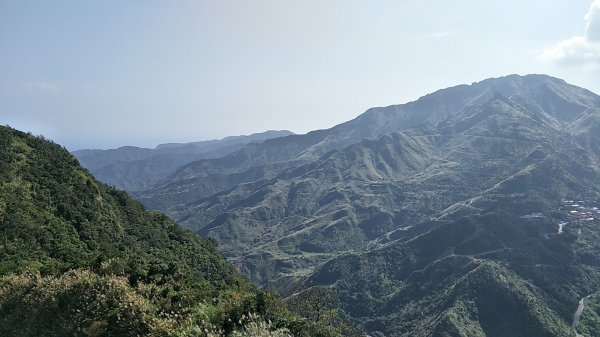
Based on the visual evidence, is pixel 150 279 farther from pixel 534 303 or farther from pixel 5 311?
pixel 534 303

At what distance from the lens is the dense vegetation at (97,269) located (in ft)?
62.4

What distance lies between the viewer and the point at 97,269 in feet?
87.2

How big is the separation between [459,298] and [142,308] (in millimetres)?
201295

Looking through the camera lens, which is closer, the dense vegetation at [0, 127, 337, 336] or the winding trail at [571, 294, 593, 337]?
the dense vegetation at [0, 127, 337, 336]

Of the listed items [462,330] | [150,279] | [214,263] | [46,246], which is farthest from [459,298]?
[150,279]

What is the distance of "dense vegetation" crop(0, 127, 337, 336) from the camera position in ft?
62.4

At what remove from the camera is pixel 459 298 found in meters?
196

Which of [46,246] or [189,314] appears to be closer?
[189,314]

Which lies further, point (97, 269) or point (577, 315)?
point (577, 315)

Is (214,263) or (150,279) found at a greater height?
(150,279)

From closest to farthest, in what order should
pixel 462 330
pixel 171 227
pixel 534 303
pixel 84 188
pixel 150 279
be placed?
1. pixel 150 279
2. pixel 84 188
3. pixel 171 227
4. pixel 462 330
5. pixel 534 303

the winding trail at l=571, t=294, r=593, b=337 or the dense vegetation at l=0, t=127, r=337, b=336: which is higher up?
the dense vegetation at l=0, t=127, r=337, b=336

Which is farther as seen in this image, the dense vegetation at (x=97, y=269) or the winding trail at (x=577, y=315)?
the winding trail at (x=577, y=315)

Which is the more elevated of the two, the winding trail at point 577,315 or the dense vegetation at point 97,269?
the dense vegetation at point 97,269
